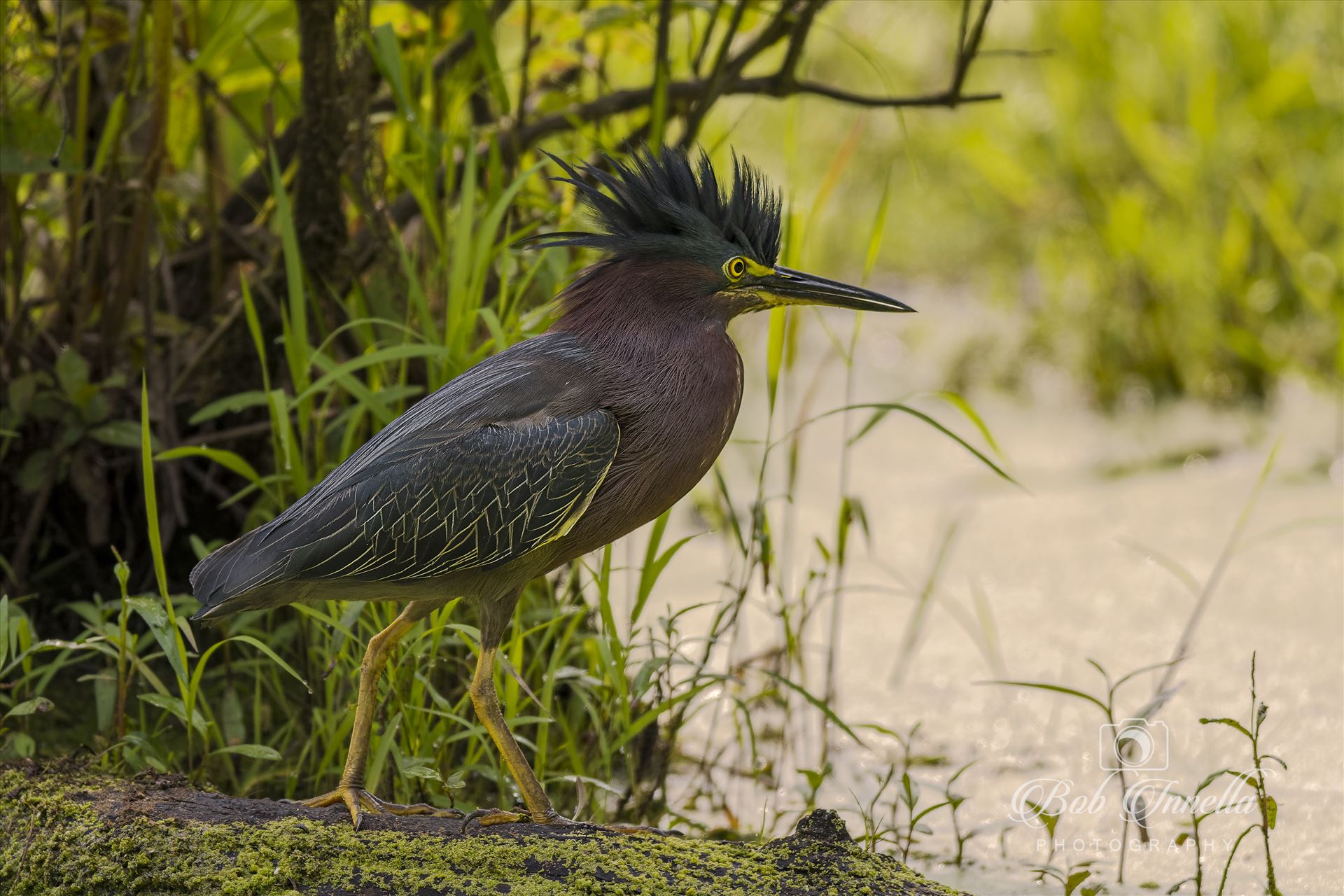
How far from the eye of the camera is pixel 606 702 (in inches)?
133

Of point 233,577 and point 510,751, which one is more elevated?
point 233,577

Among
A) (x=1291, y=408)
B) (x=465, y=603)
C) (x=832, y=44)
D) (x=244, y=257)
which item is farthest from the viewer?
(x=832, y=44)

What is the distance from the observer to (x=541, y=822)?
2711 mm

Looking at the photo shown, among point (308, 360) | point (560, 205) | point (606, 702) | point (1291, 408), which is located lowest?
point (606, 702)

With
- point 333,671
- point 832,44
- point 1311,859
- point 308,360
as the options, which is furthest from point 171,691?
point 832,44

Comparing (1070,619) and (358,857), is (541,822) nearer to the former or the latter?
(358,857)

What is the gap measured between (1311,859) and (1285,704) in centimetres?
90

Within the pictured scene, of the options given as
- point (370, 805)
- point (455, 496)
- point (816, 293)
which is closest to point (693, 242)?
point (816, 293)

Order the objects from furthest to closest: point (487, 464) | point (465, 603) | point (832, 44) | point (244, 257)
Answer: point (832, 44) < point (244, 257) < point (465, 603) < point (487, 464)

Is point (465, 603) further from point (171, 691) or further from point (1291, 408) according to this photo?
point (1291, 408)

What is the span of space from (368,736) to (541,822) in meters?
0.40

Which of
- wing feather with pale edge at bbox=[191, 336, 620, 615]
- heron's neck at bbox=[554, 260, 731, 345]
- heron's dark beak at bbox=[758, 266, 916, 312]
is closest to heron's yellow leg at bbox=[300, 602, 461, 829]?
wing feather with pale edge at bbox=[191, 336, 620, 615]

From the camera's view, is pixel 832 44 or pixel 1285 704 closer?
pixel 1285 704

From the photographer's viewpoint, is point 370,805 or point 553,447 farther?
point 370,805
